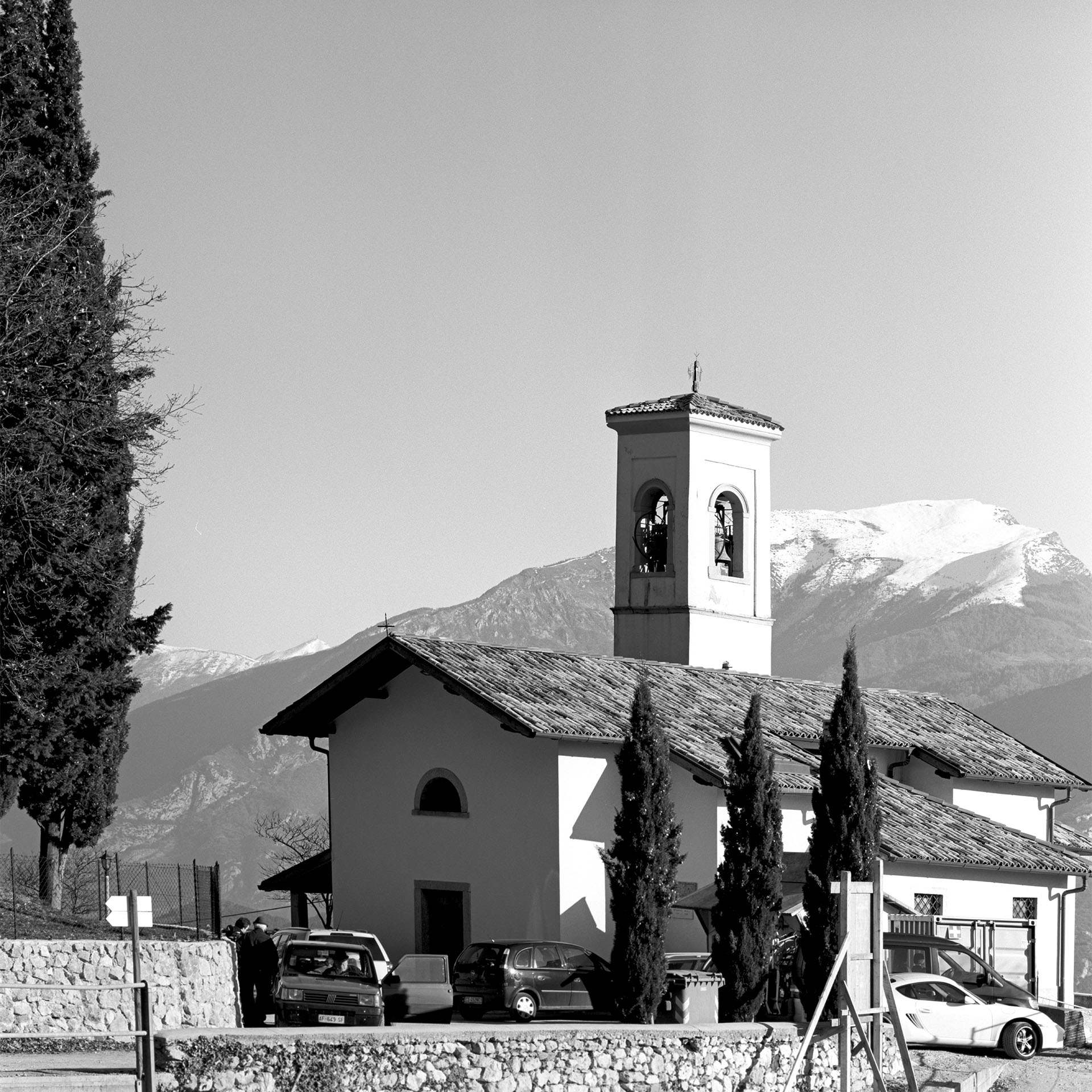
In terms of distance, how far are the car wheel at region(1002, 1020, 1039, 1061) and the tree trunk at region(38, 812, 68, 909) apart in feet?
47.7

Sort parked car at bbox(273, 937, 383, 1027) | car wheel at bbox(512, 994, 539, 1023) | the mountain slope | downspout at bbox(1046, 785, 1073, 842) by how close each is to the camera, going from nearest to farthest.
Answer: parked car at bbox(273, 937, 383, 1027), car wheel at bbox(512, 994, 539, 1023), downspout at bbox(1046, 785, 1073, 842), the mountain slope

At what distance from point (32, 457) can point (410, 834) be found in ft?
27.3

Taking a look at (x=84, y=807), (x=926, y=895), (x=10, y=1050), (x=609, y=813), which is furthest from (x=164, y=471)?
(x=926, y=895)

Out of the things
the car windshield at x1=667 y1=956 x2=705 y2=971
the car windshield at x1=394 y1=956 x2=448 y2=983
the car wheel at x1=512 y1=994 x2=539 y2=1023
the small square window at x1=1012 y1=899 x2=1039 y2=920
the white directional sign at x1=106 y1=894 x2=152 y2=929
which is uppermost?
the white directional sign at x1=106 y1=894 x2=152 y2=929

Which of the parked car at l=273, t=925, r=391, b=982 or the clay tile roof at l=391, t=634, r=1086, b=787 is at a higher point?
the clay tile roof at l=391, t=634, r=1086, b=787

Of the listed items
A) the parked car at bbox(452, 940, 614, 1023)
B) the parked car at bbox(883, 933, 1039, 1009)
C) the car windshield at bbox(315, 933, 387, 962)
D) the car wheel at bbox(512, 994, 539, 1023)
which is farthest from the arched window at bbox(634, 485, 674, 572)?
the car wheel at bbox(512, 994, 539, 1023)

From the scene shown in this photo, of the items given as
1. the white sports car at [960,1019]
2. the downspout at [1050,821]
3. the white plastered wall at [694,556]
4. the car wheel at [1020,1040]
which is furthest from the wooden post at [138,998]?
Answer: the downspout at [1050,821]

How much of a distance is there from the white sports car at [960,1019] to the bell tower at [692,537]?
41.4ft

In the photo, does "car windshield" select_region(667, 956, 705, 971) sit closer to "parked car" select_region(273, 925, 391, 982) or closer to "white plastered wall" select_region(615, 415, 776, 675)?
"parked car" select_region(273, 925, 391, 982)

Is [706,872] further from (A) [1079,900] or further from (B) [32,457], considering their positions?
(A) [1079,900]

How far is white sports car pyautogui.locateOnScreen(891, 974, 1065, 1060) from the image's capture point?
914 inches

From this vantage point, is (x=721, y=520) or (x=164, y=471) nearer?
(x=164, y=471)

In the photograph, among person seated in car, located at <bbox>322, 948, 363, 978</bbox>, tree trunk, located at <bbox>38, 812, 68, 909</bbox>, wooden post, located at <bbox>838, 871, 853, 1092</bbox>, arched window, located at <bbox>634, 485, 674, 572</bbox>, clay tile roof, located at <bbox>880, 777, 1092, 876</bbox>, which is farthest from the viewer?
arched window, located at <bbox>634, 485, 674, 572</bbox>

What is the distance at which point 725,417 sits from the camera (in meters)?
37.2
